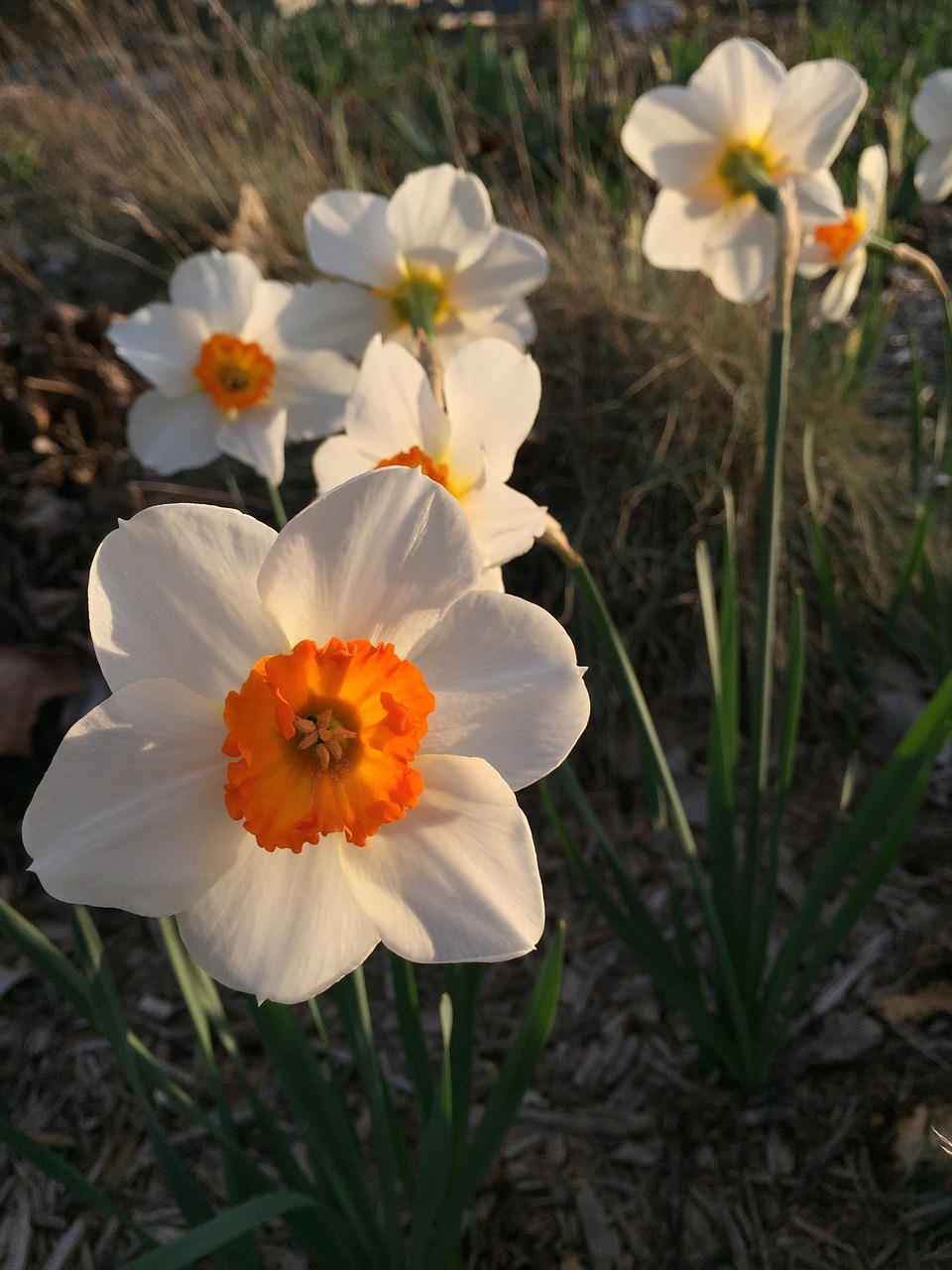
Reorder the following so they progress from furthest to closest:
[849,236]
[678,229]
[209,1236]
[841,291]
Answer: [841,291] < [849,236] < [678,229] < [209,1236]

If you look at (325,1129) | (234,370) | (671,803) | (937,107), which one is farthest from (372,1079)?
(937,107)

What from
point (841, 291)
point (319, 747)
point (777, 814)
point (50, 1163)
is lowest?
point (777, 814)

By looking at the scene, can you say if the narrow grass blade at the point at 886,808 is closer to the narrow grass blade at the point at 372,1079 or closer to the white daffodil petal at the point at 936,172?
the narrow grass blade at the point at 372,1079

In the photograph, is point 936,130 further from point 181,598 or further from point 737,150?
point 181,598

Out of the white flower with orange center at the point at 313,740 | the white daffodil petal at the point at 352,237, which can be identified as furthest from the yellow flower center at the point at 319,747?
the white daffodil petal at the point at 352,237

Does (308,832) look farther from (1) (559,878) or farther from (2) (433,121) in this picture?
(2) (433,121)

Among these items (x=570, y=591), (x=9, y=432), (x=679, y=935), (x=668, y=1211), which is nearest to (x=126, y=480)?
(x=9, y=432)
